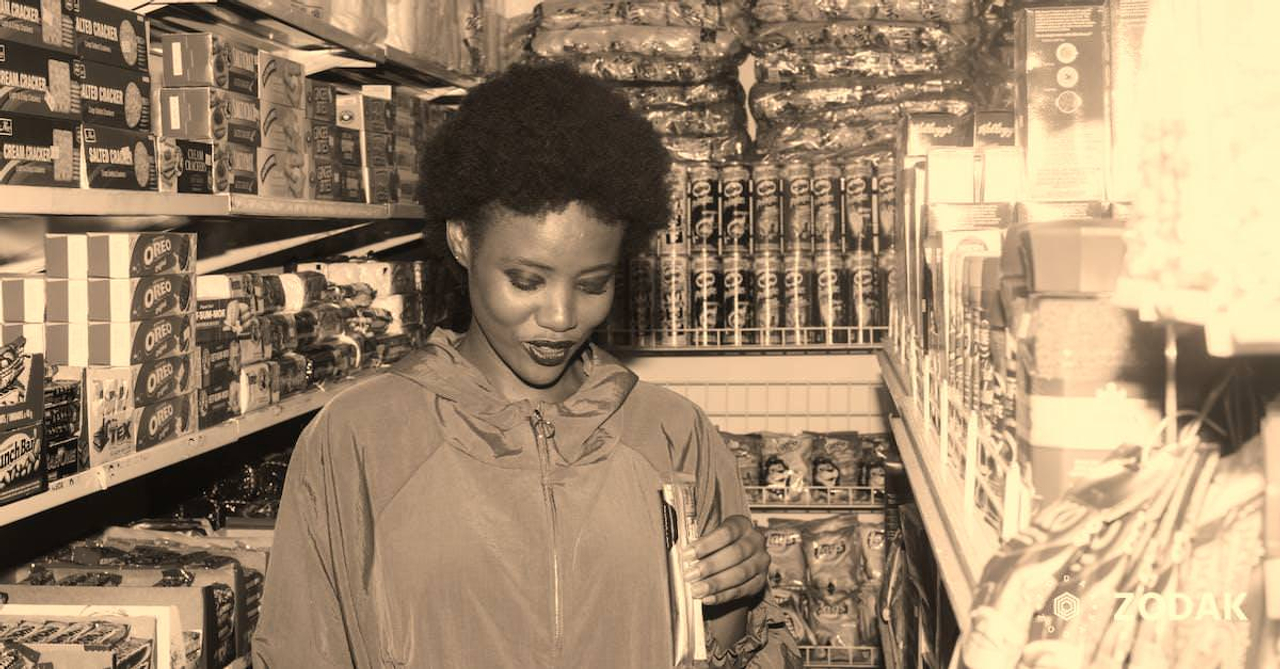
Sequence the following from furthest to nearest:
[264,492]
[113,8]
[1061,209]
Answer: [264,492] < [113,8] < [1061,209]

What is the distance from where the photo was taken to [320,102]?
3.29 meters

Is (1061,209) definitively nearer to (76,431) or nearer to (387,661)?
(387,661)

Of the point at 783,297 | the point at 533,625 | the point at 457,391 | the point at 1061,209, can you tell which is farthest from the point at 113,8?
the point at 783,297

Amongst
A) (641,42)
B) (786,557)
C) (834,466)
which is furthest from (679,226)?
(786,557)

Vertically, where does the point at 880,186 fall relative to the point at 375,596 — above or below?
above

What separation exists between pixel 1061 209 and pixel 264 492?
232 cm

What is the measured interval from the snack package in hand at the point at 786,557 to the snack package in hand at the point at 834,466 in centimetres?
16

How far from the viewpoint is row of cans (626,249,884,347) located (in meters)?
4.28

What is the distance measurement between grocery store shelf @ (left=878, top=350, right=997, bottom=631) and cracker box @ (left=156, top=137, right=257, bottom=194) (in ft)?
4.85

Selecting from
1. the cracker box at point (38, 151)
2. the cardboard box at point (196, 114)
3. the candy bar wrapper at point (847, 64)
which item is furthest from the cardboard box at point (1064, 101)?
the candy bar wrapper at point (847, 64)

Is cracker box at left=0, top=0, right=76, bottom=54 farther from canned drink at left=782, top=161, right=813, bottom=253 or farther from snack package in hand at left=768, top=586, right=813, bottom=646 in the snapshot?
snack package in hand at left=768, top=586, right=813, bottom=646

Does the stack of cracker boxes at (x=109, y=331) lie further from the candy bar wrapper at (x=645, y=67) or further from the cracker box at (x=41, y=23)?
the candy bar wrapper at (x=645, y=67)

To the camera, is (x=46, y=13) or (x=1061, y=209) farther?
(x=46, y=13)

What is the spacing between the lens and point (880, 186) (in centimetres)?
425
